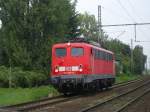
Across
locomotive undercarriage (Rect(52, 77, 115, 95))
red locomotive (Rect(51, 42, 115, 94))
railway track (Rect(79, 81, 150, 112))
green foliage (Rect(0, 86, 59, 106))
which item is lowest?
railway track (Rect(79, 81, 150, 112))

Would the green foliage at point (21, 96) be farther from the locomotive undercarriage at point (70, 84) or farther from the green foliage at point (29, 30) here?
the green foliage at point (29, 30)

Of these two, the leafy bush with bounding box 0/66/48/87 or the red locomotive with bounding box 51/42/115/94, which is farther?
the leafy bush with bounding box 0/66/48/87

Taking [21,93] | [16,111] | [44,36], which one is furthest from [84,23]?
[16,111]

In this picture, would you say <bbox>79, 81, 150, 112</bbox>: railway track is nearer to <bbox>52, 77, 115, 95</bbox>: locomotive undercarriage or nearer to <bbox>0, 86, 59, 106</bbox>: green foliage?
<bbox>52, 77, 115, 95</bbox>: locomotive undercarriage

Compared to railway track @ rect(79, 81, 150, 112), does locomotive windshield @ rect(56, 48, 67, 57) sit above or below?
above

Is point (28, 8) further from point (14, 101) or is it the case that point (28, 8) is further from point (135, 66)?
point (135, 66)

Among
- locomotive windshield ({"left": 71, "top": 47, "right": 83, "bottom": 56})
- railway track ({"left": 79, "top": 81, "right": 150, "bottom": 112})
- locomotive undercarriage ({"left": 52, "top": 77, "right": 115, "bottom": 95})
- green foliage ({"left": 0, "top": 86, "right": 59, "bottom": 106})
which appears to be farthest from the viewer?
locomotive windshield ({"left": 71, "top": 47, "right": 83, "bottom": 56})

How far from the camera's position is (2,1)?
44031mm

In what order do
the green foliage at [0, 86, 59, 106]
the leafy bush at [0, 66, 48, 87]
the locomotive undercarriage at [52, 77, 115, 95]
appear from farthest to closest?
1. the leafy bush at [0, 66, 48, 87]
2. the locomotive undercarriage at [52, 77, 115, 95]
3. the green foliage at [0, 86, 59, 106]

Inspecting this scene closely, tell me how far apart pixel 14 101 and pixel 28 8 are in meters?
21.8

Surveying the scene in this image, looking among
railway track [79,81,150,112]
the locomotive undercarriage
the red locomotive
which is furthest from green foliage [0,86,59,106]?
railway track [79,81,150,112]

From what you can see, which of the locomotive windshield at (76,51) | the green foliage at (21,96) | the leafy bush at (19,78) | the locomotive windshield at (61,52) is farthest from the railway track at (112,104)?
the leafy bush at (19,78)

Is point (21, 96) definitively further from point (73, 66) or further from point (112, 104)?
point (112, 104)

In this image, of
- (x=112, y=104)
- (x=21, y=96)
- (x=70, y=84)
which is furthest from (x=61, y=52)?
(x=112, y=104)
